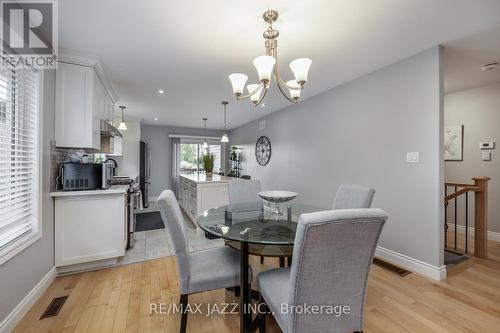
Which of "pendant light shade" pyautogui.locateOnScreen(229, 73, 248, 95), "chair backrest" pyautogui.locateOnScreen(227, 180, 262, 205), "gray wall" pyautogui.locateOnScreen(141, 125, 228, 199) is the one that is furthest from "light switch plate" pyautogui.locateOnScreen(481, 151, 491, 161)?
"gray wall" pyautogui.locateOnScreen(141, 125, 228, 199)

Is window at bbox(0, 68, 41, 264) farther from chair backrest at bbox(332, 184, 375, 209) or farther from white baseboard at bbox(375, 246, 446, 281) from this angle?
white baseboard at bbox(375, 246, 446, 281)

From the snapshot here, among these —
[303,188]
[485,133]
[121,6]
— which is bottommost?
[303,188]

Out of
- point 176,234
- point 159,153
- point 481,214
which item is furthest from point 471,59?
point 159,153

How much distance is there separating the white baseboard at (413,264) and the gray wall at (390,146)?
2.0 inches

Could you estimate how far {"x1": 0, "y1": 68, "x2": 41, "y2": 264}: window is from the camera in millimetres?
1581

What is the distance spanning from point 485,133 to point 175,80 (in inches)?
183

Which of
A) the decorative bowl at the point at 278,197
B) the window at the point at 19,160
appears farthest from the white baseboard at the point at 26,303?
the decorative bowl at the point at 278,197

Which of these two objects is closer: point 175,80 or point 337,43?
point 337,43

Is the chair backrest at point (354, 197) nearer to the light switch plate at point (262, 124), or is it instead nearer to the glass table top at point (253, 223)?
the glass table top at point (253, 223)

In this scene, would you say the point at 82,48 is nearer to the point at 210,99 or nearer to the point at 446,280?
the point at 210,99

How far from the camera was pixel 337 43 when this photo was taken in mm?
2156

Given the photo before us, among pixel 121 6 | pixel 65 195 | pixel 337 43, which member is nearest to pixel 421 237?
pixel 337 43

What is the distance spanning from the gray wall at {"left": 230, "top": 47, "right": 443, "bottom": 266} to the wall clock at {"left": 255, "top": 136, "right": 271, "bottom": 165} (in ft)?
4.32

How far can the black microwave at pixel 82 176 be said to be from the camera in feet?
7.49
